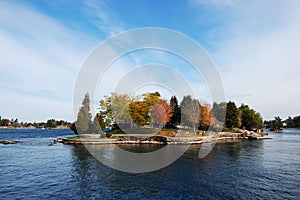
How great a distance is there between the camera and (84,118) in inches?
2667

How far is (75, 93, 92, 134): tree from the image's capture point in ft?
222

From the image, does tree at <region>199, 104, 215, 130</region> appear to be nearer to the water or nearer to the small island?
the small island

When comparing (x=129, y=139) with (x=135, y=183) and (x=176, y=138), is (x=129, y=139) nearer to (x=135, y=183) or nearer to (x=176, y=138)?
(x=176, y=138)

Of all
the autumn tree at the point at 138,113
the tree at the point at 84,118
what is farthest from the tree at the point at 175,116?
the tree at the point at 84,118

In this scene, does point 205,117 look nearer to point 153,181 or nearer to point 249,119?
point 249,119

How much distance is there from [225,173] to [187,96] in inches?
2523

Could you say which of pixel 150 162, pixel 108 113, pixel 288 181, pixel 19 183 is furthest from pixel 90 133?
pixel 288 181

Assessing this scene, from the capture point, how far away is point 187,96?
89750 mm

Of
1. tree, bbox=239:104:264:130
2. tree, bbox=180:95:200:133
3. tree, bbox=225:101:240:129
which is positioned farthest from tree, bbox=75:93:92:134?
tree, bbox=239:104:264:130

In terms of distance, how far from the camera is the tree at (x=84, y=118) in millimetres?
67688

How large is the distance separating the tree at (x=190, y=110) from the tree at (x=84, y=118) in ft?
133

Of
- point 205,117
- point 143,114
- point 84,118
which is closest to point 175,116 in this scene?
point 205,117

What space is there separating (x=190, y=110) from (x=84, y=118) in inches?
1713

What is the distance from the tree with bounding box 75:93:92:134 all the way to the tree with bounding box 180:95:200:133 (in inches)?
1593
